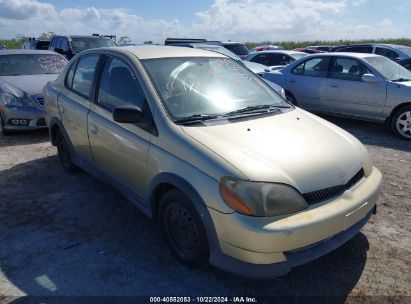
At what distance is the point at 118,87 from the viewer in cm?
374

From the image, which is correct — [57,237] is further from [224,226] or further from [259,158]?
[259,158]

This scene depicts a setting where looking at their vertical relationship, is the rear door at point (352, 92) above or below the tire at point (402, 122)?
above

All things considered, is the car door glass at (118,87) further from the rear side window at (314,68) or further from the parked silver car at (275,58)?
the parked silver car at (275,58)

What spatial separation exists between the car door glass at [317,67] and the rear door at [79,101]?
5.41m

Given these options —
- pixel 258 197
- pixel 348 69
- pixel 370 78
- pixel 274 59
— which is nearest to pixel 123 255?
pixel 258 197

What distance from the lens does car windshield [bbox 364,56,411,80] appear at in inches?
290

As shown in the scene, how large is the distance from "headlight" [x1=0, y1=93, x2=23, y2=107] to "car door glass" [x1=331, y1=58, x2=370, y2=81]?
20.4 ft

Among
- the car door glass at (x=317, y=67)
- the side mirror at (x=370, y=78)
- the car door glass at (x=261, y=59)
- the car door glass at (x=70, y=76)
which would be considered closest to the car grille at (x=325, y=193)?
the car door glass at (x=70, y=76)

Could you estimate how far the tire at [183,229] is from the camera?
9.23 feet

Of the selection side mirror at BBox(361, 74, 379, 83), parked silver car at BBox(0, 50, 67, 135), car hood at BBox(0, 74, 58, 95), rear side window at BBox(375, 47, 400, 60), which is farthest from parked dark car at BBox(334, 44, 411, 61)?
car hood at BBox(0, 74, 58, 95)

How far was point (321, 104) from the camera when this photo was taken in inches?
322

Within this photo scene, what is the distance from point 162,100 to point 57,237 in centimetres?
168

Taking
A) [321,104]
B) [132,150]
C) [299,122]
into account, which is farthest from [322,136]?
[321,104]

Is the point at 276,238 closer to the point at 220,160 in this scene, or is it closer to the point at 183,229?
the point at 220,160
